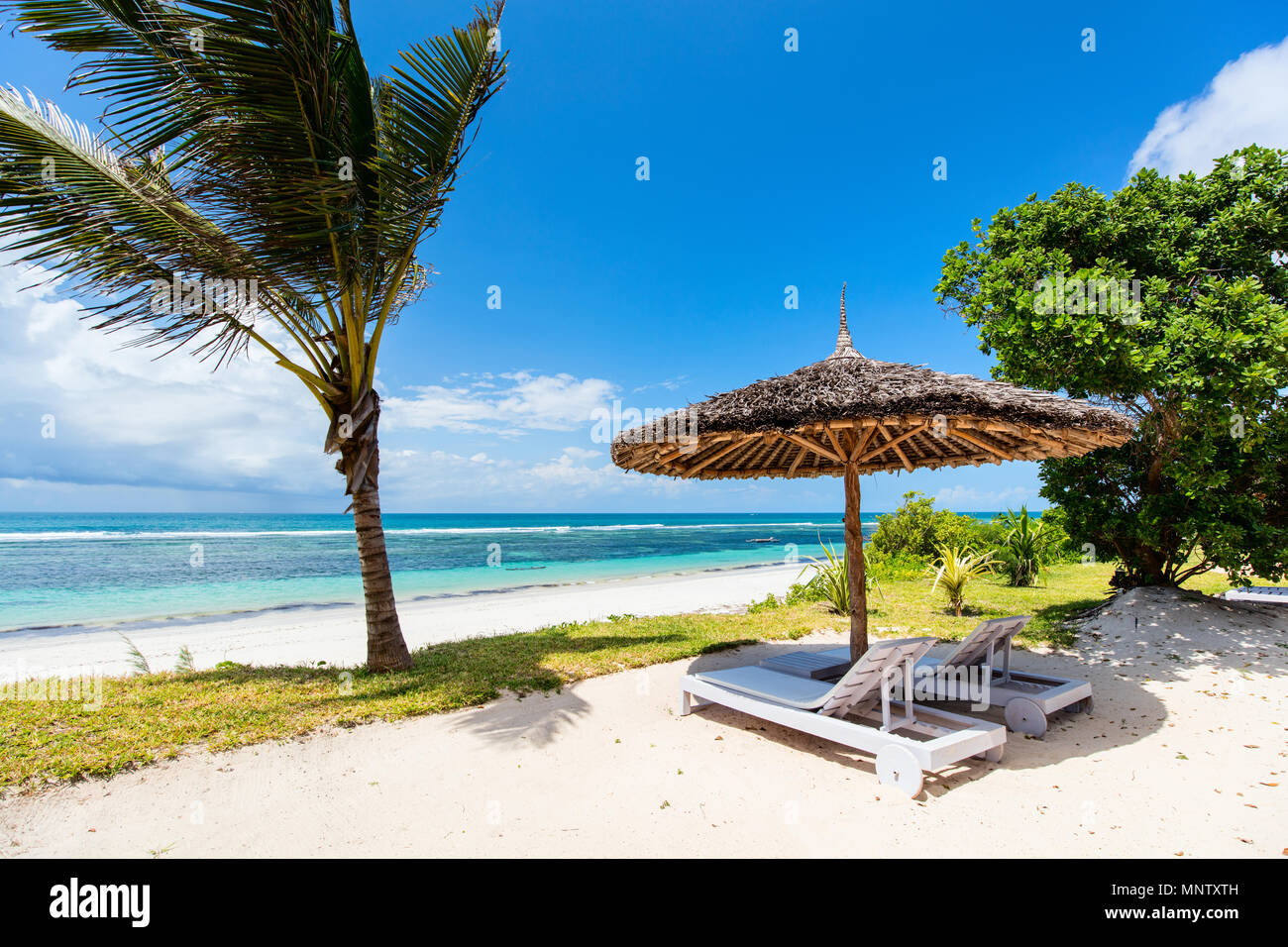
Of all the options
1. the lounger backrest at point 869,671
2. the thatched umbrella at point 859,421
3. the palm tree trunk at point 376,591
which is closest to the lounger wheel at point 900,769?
the lounger backrest at point 869,671

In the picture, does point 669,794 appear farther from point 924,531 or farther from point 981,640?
point 924,531

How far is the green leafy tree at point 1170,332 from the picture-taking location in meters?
6.23

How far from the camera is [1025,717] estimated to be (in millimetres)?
4531

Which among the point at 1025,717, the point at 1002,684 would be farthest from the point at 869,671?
the point at 1002,684

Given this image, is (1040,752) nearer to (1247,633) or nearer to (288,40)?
(1247,633)

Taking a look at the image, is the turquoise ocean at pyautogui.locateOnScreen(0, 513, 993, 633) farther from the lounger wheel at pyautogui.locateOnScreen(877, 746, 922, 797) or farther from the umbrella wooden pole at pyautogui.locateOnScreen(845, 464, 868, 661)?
the lounger wheel at pyautogui.locateOnScreen(877, 746, 922, 797)

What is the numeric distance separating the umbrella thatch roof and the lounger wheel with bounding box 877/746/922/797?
2252 millimetres

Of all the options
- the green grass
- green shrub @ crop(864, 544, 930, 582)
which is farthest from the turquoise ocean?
the green grass

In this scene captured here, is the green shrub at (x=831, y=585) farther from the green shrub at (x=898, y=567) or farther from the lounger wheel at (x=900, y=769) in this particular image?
the lounger wheel at (x=900, y=769)

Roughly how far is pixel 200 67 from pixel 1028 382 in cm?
922

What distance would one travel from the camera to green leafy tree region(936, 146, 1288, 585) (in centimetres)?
623

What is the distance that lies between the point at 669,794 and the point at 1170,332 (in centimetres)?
722
